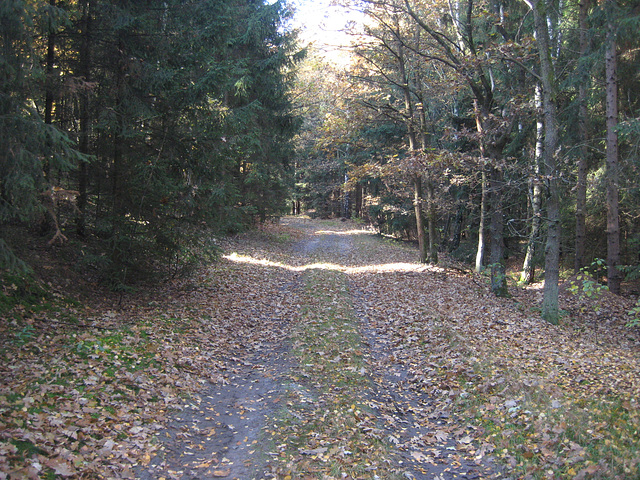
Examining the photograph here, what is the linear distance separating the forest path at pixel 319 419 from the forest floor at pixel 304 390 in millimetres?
28

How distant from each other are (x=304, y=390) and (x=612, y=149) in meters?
14.0

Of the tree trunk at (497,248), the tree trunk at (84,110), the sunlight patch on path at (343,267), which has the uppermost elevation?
the tree trunk at (84,110)

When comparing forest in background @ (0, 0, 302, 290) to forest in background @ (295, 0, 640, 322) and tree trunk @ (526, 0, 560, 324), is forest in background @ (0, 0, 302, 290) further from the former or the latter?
tree trunk @ (526, 0, 560, 324)

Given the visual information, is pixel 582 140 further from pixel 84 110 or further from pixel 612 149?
pixel 84 110

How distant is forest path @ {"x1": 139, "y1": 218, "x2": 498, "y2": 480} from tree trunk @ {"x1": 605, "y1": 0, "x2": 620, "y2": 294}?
1004cm

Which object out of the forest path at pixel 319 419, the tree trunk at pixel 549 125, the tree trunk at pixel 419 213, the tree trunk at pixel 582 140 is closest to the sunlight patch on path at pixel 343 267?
the tree trunk at pixel 419 213

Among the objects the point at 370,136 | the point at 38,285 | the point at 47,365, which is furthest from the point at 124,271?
the point at 370,136

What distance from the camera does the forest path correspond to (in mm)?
4945

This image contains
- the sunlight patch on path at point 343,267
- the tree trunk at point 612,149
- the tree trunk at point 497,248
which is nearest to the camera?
the tree trunk at point 612,149

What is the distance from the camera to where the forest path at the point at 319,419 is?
195 inches

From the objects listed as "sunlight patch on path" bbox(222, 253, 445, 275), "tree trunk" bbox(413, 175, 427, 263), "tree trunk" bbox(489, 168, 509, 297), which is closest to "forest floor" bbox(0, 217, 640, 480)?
"tree trunk" bbox(489, 168, 509, 297)

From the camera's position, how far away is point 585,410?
5691 millimetres

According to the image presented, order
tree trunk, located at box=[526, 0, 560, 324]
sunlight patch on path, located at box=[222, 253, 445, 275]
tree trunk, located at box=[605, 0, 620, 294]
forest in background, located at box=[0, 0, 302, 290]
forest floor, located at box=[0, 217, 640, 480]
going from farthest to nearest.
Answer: sunlight patch on path, located at box=[222, 253, 445, 275] < tree trunk, located at box=[605, 0, 620, 294] < tree trunk, located at box=[526, 0, 560, 324] < forest in background, located at box=[0, 0, 302, 290] < forest floor, located at box=[0, 217, 640, 480]

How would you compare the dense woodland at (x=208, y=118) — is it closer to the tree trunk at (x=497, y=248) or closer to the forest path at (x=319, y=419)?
the tree trunk at (x=497, y=248)
